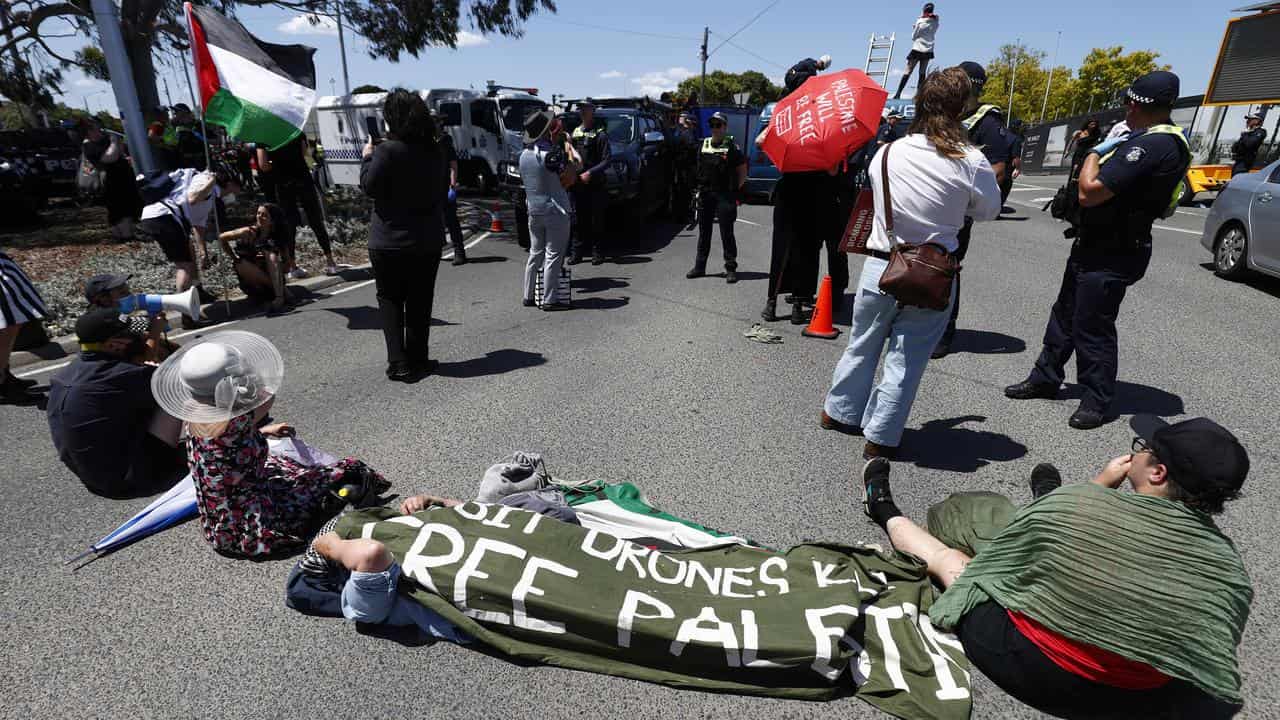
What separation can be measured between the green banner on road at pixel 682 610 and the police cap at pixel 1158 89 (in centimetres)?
301

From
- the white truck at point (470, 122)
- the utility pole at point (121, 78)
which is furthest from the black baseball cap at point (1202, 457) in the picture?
the white truck at point (470, 122)

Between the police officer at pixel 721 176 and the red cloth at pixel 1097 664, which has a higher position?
the police officer at pixel 721 176

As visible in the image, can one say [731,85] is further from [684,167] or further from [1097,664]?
[1097,664]

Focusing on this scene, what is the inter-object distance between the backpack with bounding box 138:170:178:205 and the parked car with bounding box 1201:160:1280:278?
38.5ft

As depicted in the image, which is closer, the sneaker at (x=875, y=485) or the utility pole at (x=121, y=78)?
the sneaker at (x=875, y=485)

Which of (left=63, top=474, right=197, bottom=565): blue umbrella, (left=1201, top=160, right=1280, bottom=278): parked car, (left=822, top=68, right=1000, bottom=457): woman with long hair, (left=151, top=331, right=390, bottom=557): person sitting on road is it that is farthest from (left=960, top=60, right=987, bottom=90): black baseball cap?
(left=1201, top=160, right=1280, bottom=278): parked car

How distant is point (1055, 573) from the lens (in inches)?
80.9

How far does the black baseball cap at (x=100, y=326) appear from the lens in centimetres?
316

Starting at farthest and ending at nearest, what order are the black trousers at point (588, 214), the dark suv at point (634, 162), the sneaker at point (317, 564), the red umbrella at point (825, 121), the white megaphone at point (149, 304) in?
the dark suv at point (634, 162)
the black trousers at point (588, 214)
the red umbrella at point (825, 121)
the white megaphone at point (149, 304)
the sneaker at point (317, 564)

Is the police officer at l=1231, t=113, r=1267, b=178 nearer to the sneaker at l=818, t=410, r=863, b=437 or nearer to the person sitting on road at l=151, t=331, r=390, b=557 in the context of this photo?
the sneaker at l=818, t=410, r=863, b=437

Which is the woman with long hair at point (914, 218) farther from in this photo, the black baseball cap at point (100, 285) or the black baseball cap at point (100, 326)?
the black baseball cap at point (100, 285)

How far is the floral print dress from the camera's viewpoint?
276cm

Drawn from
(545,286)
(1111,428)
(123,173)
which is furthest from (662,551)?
(123,173)

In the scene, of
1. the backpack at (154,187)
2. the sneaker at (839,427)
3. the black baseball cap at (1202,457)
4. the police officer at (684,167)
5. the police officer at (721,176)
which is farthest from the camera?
the police officer at (684,167)
